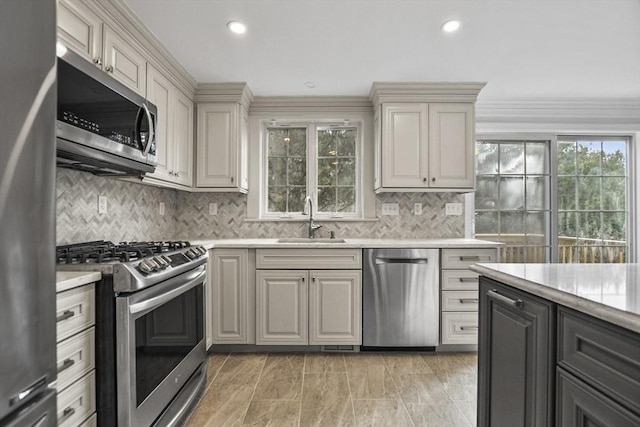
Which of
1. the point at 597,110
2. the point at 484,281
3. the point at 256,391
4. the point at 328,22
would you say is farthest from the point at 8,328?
the point at 597,110

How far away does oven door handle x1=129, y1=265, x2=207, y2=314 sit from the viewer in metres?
1.41

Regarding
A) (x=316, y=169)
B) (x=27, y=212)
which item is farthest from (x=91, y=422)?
(x=316, y=169)

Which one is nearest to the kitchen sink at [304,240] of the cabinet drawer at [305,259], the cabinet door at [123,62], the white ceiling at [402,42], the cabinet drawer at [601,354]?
the cabinet drawer at [305,259]

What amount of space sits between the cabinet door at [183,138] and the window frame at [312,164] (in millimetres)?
730

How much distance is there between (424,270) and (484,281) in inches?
52.3

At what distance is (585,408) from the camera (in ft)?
2.90

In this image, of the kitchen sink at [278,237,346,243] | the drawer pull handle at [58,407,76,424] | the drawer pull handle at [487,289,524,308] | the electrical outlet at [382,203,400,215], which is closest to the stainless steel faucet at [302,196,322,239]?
the kitchen sink at [278,237,346,243]

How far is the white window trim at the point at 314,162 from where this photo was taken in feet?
11.0

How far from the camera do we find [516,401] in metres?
1.18

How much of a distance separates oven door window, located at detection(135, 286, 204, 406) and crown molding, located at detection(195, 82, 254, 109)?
68.9 inches

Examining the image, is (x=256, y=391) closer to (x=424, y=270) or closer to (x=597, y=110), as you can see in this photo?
(x=424, y=270)

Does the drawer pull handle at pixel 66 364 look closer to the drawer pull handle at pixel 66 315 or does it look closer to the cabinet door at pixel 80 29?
the drawer pull handle at pixel 66 315

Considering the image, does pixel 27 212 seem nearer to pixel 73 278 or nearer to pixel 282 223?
pixel 73 278

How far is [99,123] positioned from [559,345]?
192 centimetres
